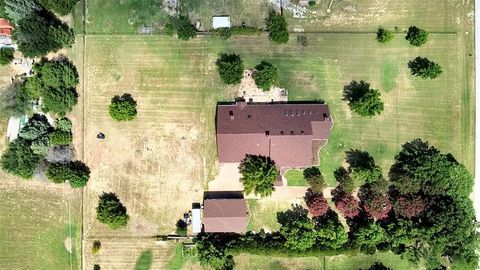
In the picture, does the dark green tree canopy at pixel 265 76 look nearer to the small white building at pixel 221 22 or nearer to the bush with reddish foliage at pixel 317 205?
the small white building at pixel 221 22

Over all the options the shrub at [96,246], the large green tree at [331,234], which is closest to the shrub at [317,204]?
the large green tree at [331,234]

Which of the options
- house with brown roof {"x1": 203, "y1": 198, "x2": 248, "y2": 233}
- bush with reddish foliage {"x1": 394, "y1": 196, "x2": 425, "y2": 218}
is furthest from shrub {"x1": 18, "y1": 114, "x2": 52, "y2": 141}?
bush with reddish foliage {"x1": 394, "y1": 196, "x2": 425, "y2": 218}

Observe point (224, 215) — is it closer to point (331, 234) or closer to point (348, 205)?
point (331, 234)

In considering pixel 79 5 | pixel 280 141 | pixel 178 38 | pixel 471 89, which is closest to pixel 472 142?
pixel 471 89

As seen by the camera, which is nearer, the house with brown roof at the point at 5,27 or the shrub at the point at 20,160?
the shrub at the point at 20,160


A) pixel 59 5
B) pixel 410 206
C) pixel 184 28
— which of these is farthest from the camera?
pixel 184 28

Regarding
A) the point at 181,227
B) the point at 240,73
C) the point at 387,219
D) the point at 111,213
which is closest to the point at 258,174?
the point at 181,227

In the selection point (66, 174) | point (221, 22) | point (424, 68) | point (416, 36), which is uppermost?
point (221, 22)
